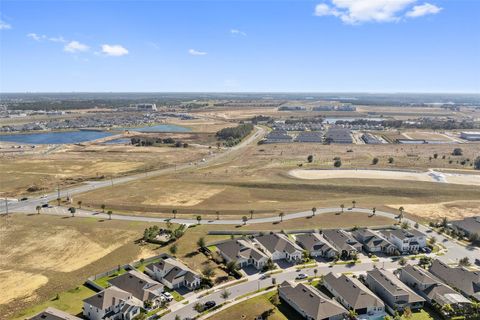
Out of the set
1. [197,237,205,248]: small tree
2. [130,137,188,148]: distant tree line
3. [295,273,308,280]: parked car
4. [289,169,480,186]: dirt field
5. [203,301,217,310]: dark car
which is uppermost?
[130,137,188,148]: distant tree line

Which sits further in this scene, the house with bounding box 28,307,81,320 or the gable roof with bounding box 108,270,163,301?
the gable roof with bounding box 108,270,163,301

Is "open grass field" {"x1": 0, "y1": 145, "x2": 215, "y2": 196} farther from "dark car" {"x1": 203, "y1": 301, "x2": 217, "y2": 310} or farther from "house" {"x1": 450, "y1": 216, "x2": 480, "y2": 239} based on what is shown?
"house" {"x1": 450, "y1": 216, "x2": 480, "y2": 239}

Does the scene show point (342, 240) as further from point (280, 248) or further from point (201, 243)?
point (201, 243)

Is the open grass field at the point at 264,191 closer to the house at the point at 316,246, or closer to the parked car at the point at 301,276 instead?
the house at the point at 316,246

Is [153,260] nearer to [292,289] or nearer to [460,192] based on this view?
[292,289]

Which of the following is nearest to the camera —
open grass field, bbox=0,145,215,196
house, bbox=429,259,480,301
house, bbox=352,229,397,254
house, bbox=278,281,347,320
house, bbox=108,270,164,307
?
house, bbox=278,281,347,320

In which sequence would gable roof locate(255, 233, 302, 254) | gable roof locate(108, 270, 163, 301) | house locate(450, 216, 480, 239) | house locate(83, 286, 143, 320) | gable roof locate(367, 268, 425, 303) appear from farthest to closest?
1. house locate(450, 216, 480, 239)
2. gable roof locate(255, 233, 302, 254)
3. gable roof locate(108, 270, 163, 301)
4. gable roof locate(367, 268, 425, 303)
5. house locate(83, 286, 143, 320)

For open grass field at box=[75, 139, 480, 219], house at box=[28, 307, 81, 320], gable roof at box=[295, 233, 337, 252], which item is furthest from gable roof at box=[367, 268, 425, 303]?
house at box=[28, 307, 81, 320]
